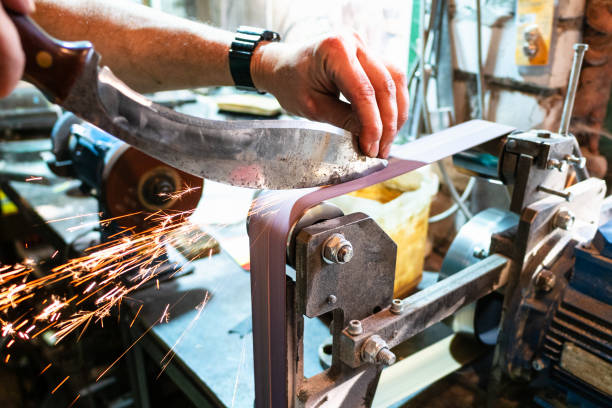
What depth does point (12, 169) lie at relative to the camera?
209 centimetres

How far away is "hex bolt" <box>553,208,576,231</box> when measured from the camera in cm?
94

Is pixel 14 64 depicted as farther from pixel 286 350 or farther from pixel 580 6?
pixel 580 6

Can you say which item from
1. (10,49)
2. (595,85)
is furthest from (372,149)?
(595,85)

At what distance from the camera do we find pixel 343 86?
84cm

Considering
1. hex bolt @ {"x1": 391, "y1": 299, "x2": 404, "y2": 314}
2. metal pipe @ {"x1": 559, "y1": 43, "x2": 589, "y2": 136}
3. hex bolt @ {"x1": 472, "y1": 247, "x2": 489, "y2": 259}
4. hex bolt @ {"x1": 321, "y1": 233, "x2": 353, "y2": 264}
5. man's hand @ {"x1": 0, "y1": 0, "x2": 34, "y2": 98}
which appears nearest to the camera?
man's hand @ {"x1": 0, "y1": 0, "x2": 34, "y2": 98}

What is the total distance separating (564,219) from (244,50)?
0.84m

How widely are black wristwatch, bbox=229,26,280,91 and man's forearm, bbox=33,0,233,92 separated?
0.11 feet

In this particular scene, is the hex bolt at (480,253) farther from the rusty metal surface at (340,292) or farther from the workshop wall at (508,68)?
the workshop wall at (508,68)

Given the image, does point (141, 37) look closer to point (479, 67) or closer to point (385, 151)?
point (385, 151)

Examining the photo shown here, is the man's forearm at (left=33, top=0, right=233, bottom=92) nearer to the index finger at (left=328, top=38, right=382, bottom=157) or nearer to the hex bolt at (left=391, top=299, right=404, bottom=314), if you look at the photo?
the index finger at (left=328, top=38, right=382, bottom=157)

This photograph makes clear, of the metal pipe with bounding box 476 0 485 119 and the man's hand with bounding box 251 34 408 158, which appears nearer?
the man's hand with bounding box 251 34 408 158

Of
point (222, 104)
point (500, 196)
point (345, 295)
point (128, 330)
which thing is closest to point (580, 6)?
point (500, 196)

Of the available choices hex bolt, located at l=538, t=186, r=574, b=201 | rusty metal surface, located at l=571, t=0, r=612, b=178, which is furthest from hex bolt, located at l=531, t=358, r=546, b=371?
rusty metal surface, located at l=571, t=0, r=612, b=178

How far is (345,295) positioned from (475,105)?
1.15 m
